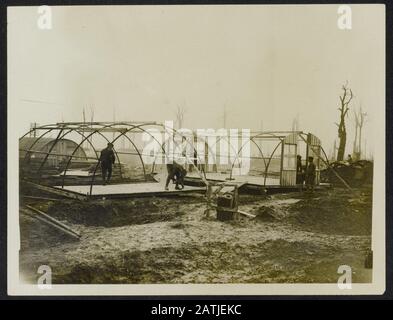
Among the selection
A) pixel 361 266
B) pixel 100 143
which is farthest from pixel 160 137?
pixel 361 266

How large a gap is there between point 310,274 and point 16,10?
10.0 ft

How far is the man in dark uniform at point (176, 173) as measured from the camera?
3.00 metres

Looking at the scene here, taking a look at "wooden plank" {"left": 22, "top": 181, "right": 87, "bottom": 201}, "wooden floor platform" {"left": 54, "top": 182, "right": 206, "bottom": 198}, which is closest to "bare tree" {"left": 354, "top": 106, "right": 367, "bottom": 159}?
"wooden floor platform" {"left": 54, "top": 182, "right": 206, "bottom": 198}

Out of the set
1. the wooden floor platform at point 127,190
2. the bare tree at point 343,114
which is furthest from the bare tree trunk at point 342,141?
the wooden floor platform at point 127,190

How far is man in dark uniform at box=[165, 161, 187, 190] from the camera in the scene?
118 inches

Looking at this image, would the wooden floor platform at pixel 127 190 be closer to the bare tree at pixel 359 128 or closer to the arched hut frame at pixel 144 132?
the arched hut frame at pixel 144 132

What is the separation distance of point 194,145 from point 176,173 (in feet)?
0.87

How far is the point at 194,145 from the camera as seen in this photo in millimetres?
3010

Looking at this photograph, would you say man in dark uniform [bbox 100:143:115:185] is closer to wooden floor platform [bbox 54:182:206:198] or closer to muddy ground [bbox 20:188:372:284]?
wooden floor platform [bbox 54:182:206:198]

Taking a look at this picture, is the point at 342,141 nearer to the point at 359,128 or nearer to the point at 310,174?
the point at 359,128
